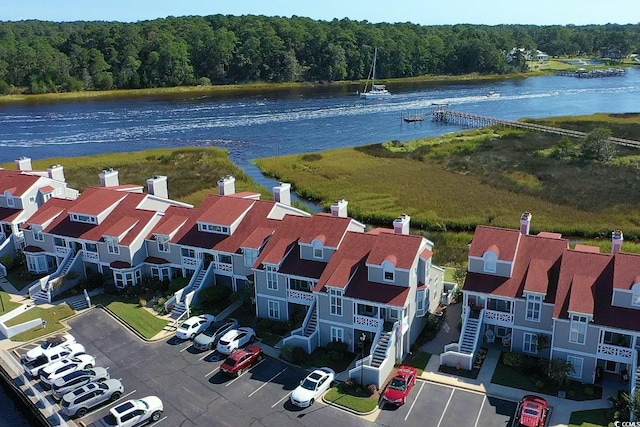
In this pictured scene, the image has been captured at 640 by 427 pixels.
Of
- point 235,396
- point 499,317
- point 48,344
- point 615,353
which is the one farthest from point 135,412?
point 615,353

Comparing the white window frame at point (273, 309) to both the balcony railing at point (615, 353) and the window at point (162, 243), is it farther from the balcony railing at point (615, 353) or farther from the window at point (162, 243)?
the balcony railing at point (615, 353)

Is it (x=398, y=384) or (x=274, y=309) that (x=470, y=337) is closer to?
→ (x=398, y=384)

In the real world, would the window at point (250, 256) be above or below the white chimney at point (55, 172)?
below

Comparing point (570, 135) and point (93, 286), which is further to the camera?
point (570, 135)

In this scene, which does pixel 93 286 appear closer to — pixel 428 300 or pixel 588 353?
pixel 428 300

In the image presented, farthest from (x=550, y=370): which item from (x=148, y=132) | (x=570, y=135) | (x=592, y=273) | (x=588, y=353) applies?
(x=148, y=132)

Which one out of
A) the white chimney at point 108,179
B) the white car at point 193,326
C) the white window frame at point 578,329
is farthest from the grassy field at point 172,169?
the white window frame at point 578,329
